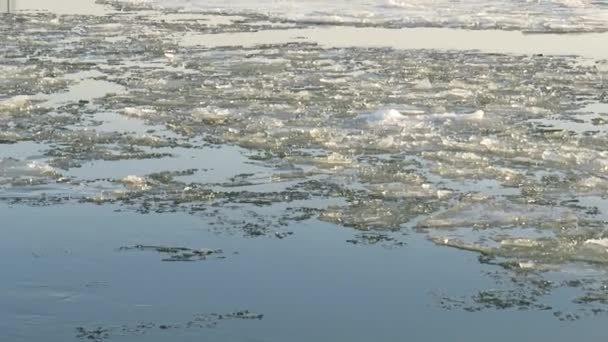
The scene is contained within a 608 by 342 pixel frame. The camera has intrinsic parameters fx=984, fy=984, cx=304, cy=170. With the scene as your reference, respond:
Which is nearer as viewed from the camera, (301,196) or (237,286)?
(237,286)

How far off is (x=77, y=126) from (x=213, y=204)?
3.25m

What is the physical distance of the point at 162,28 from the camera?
65.7ft

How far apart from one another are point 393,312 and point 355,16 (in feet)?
58.7

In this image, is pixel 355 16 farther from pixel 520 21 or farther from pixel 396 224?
pixel 396 224

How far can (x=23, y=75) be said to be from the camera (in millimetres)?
13617

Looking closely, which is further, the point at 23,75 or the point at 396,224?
the point at 23,75

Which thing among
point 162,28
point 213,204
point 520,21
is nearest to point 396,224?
point 213,204

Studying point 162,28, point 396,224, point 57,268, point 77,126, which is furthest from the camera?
point 162,28

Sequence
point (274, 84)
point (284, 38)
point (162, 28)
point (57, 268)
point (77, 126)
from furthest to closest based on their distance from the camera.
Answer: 1. point (162, 28)
2. point (284, 38)
3. point (274, 84)
4. point (77, 126)
5. point (57, 268)

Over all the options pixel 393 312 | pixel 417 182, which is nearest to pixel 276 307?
pixel 393 312

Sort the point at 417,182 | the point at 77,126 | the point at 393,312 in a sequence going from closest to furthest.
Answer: the point at 393,312, the point at 417,182, the point at 77,126

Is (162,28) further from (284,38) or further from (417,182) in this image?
(417,182)

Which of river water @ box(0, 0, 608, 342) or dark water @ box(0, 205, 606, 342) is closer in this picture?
dark water @ box(0, 205, 606, 342)

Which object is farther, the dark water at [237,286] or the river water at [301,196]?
the river water at [301,196]
